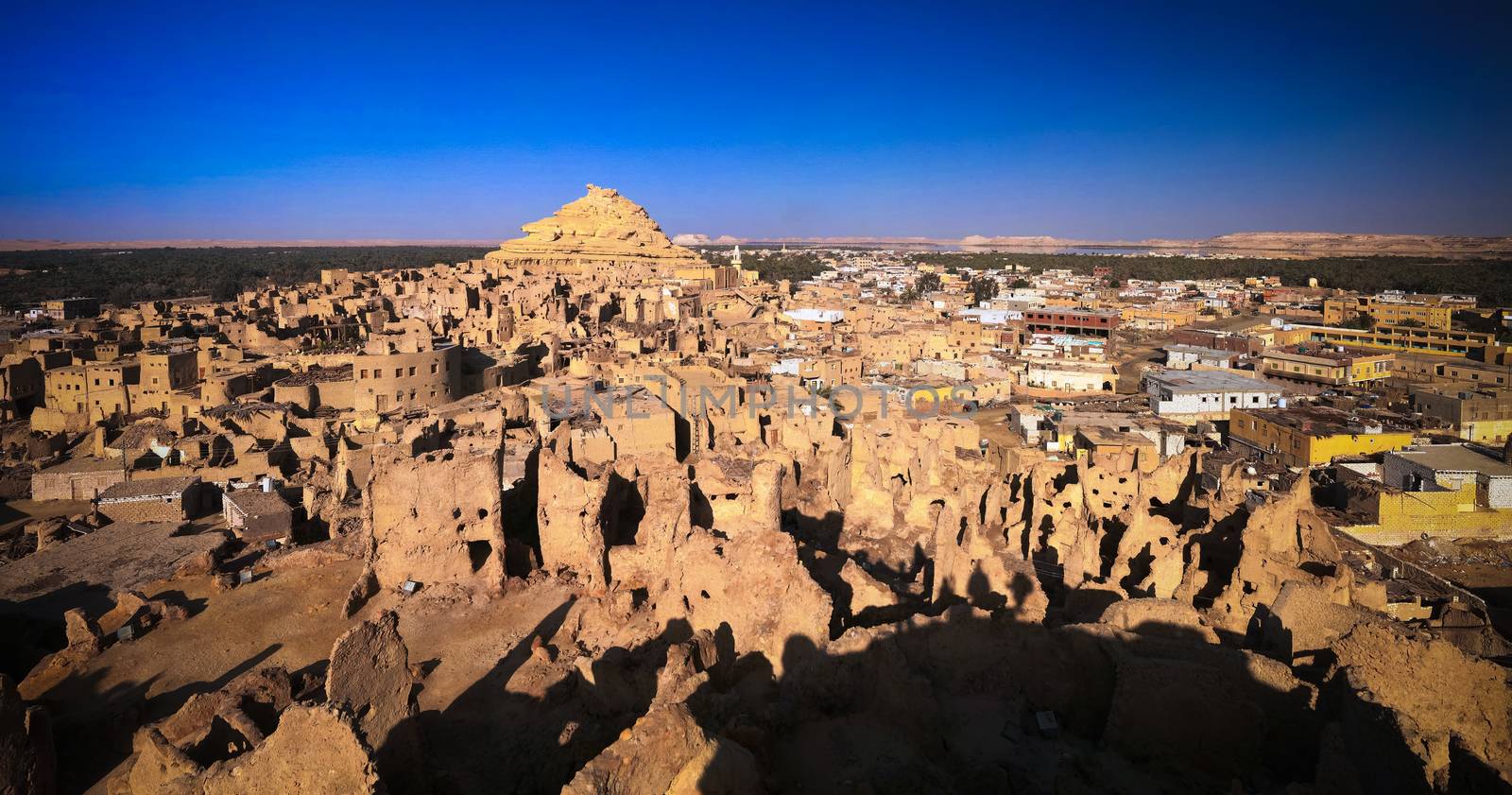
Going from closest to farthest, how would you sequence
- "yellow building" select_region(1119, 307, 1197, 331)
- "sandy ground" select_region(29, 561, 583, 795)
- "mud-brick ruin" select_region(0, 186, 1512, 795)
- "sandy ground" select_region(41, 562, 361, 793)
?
"mud-brick ruin" select_region(0, 186, 1512, 795) < "sandy ground" select_region(29, 561, 583, 795) < "sandy ground" select_region(41, 562, 361, 793) < "yellow building" select_region(1119, 307, 1197, 331)

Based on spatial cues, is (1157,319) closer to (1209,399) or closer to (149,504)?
(1209,399)

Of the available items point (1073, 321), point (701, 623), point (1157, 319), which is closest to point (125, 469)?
point (701, 623)

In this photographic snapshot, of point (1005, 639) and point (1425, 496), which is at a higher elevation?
point (1005, 639)

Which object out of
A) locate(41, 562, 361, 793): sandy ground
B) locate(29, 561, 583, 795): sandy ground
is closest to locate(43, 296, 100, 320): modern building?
locate(41, 562, 361, 793): sandy ground

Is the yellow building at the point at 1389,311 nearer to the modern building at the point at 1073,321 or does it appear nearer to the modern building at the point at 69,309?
the modern building at the point at 1073,321

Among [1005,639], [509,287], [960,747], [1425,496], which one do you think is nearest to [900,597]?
[1005,639]

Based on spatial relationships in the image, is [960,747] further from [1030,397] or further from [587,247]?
[587,247]

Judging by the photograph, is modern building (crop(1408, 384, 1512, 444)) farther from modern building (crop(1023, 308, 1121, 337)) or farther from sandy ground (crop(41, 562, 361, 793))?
sandy ground (crop(41, 562, 361, 793))
